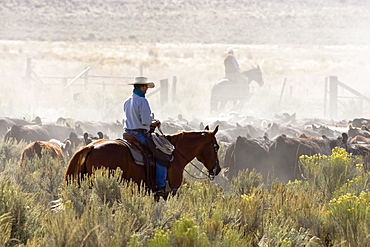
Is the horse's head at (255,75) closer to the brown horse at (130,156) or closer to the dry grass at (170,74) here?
the dry grass at (170,74)

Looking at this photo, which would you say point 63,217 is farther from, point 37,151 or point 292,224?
point 37,151

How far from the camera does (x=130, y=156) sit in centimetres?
818

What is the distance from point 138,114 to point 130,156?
0.69m

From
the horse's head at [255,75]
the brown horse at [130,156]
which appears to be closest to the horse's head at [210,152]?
the brown horse at [130,156]

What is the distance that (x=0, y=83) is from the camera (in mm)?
36562

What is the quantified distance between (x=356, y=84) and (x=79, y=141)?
33566mm

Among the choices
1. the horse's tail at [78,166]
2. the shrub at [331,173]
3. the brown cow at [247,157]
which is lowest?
the brown cow at [247,157]

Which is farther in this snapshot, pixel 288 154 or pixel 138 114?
pixel 288 154

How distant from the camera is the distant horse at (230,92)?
29.2 meters

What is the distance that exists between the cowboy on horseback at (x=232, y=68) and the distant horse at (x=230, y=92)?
6.9 inches

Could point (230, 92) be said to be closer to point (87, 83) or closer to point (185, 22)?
point (87, 83)

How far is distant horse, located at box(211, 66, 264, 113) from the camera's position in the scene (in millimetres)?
29250

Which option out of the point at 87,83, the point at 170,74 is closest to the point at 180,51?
the point at 170,74

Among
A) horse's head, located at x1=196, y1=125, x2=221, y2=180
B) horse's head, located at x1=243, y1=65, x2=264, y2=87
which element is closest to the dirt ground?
horse's head, located at x1=243, y1=65, x2=264, y2=87
